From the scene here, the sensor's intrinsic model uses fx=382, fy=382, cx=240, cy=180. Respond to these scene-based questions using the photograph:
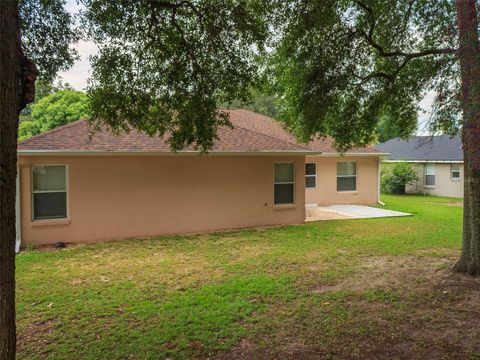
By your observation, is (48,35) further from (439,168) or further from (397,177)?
(439,168)

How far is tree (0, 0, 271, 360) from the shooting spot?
242 inches

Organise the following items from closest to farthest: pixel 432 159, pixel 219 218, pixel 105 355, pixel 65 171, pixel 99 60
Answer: pixel 105 355 < pixel 99 60 < pixel 65 171 < pixel 219 218 < pixel 432 159

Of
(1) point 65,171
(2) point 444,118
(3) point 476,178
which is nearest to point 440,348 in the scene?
(3) point 476,178

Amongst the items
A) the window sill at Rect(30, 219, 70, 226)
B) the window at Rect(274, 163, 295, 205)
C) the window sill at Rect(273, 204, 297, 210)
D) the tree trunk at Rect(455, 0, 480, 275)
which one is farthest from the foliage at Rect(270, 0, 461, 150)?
the window sill at Rect(30, 219, 70, 226)

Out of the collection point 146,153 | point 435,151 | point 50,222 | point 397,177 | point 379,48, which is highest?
point 379,48

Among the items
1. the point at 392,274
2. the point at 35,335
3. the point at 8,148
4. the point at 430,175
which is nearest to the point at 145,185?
the point at 35,335

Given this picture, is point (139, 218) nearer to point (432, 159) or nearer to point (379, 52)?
point (379, 52)

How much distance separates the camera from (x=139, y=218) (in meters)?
11.2

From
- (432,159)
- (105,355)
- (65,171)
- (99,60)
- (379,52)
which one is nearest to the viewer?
(105,355)

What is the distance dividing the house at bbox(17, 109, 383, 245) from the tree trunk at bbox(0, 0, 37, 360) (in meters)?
7.36

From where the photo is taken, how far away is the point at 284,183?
1329 cm

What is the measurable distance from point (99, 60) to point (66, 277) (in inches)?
163

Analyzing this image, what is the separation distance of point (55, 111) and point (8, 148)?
Answer: 26403 mm

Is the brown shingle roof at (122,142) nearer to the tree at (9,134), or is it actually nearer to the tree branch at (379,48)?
the tree branch at (379,48)
